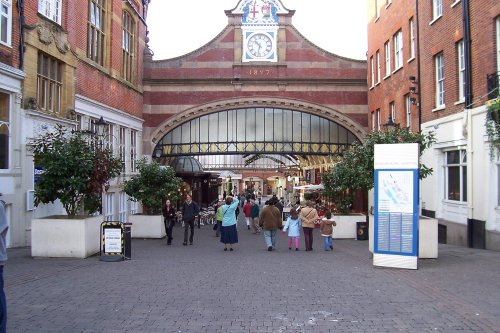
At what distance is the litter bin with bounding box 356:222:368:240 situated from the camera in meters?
19.4

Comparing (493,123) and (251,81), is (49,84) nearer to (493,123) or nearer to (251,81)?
(251,81)

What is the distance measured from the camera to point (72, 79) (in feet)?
64.9

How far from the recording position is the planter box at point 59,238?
42.8 feet

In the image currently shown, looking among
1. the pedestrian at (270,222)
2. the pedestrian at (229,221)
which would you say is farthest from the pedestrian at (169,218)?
the pedestrian at (270,222)

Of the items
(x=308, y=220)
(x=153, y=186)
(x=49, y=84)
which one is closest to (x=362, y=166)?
(x=308, y=220)

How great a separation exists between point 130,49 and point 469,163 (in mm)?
19158

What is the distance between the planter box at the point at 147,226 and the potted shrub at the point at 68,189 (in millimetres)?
6103

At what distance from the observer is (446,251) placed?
14.9 metres

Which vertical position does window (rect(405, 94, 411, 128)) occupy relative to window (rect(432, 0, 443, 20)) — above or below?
below

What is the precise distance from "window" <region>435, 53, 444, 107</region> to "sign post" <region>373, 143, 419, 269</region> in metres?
8.55

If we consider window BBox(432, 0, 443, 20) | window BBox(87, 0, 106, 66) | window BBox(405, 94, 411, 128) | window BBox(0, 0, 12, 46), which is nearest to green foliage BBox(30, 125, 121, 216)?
window BBox(0, 0, 12, 46)

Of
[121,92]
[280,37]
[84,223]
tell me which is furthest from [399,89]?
[84,223]

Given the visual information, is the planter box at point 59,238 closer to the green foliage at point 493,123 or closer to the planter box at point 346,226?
the green foliage at point 493,123

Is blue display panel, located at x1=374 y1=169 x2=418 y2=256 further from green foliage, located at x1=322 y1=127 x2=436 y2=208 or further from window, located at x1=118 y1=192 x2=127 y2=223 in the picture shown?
window, located at x1=118 y1=192 x2=127 y2=223
